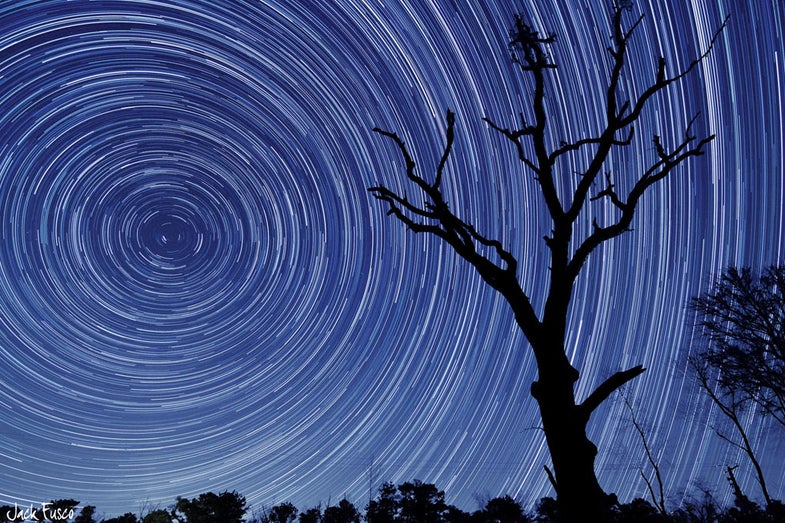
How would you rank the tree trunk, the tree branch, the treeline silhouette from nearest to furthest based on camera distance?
the tree trunk
the tree branch
the treeline silhouette

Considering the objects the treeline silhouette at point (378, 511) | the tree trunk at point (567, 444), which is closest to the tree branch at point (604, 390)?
the tree trunk at point (567, 444)

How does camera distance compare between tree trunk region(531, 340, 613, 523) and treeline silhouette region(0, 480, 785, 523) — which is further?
treeline silhouette region(0, 480, 785, 523)

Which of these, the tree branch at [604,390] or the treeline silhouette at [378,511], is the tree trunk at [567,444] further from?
the treeline silhouette at [378,511]

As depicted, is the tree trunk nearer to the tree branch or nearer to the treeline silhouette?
the tree branch

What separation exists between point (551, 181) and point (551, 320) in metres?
1.55

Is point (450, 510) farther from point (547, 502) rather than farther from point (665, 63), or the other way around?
point (665, 63)

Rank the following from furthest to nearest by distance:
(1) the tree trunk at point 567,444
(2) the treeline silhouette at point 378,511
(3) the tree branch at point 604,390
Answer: (2) the treeline silhouette at point 378,511 → (3) the tree branch at point 604,390 → (1) the tree trunk at point 567,444

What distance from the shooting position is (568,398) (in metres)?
3.00

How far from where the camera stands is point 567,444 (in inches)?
109

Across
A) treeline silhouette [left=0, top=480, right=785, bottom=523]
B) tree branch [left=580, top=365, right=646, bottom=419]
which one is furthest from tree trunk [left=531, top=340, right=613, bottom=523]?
treeline silhouette [left=0, top=480, right=785, bottom=523]

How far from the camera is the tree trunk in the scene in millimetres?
2637

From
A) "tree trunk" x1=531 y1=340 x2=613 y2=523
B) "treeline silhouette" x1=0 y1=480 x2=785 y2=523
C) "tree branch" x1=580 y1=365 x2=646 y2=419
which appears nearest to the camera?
"tree trunk" x1=531 y1=340 x2=613 y2=523

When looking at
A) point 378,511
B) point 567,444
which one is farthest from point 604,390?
point 378,511

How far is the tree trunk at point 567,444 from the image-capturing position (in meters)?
2.64
